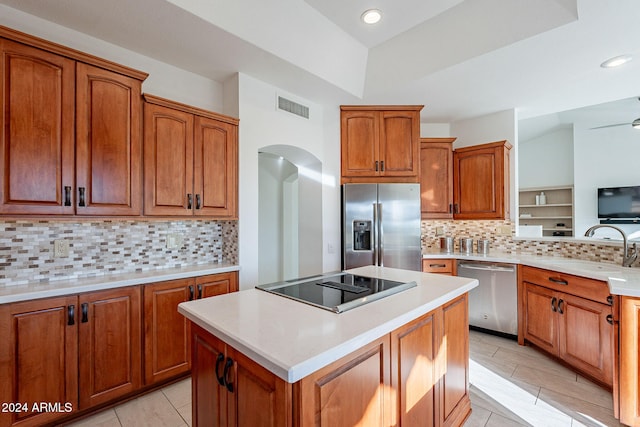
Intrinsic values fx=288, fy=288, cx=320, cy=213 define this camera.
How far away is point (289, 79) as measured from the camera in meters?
2.92

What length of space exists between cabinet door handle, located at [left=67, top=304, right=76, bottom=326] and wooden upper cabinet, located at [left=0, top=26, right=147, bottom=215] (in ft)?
2.01

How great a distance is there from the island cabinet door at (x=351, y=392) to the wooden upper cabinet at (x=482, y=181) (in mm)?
2986

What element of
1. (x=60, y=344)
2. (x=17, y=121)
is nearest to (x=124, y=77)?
(x=17, y=121)

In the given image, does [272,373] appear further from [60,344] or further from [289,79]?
[289,79]

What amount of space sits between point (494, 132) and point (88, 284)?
460 cm

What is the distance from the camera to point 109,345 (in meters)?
2.00

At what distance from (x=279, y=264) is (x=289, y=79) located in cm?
308

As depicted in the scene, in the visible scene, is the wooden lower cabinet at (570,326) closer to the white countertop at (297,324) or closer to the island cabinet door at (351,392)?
the white countertop at (297,324)

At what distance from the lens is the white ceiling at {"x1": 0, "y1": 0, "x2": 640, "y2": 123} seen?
2014 mm

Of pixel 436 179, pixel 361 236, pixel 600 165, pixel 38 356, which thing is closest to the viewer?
pixel 38 356

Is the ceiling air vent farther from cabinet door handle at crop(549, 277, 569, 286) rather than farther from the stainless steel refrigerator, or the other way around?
cabinet door handle at crop(549, 277, 569, 286)

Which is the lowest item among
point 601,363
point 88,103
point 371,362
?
point 601,363

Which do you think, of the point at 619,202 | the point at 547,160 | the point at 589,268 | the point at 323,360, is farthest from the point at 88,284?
the point at 547,160

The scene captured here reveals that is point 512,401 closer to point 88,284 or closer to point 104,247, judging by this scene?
point 88,284
